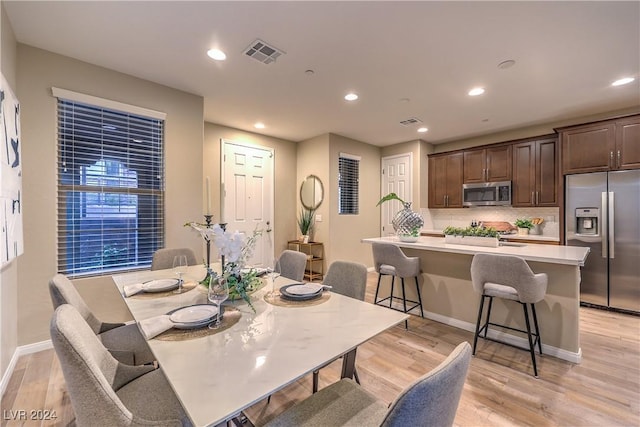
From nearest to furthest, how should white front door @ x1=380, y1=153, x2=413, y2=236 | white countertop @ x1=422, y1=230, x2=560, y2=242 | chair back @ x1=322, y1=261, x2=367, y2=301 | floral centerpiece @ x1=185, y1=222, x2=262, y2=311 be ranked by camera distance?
1. floral centerpiece @ x1=185, y1=222, x2=262, y2=311
2. chair back @ x1=322, y1=261, x2=367, y2=301
3. white countertop @ x1=422, y1=230, x2=560, y2=242
4. white front door @ x1=380, y1=153, x2=413, y2=236

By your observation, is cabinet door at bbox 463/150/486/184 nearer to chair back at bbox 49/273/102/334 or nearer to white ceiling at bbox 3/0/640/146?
white ceiling at bbox 3/0/640/146

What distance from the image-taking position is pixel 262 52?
2443 mm

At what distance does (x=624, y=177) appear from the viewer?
331 cm

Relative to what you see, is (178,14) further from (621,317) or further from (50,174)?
(621,317)

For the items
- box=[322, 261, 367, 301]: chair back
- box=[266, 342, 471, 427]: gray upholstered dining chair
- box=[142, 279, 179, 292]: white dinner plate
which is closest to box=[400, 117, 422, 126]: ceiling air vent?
box=[322, 261, 367, 301]: chair back

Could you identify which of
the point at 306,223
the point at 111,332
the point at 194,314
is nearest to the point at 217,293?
the point at 194,314

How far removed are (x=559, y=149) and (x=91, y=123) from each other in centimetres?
579

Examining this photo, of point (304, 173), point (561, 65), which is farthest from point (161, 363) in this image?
point (304, 173)

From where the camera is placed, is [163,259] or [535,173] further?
[535,173]

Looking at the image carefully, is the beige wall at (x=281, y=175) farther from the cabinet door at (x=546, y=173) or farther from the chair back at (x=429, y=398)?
the chair back at (x=429, y=398)

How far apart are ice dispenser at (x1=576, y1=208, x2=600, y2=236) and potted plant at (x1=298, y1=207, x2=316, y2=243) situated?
3.86 meters

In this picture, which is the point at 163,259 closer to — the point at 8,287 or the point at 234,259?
the point at 8,287

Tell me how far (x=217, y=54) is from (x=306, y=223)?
3189 millimetres

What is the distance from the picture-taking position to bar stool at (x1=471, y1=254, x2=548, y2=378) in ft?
6.87
